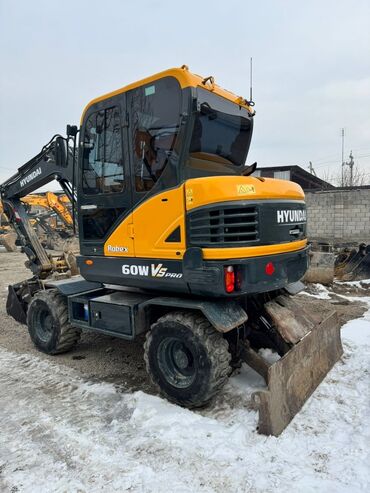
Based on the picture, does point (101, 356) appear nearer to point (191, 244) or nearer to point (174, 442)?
point (174, 442)

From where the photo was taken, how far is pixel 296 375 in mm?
Answer: 3559

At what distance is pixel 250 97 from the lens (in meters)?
4.60

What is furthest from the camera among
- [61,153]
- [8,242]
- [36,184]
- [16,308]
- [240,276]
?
[8,242]

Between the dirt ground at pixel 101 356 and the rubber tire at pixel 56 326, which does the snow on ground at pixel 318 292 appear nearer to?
the dirt ground at pixel 101 356

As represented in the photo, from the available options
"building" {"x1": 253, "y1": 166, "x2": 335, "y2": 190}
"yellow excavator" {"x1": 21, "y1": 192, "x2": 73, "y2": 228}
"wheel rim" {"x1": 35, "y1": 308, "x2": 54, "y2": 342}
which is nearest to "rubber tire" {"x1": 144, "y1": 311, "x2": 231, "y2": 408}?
"wheel rim" {"x1": 35, "y1": 308, "x2": 54, "y2": 342}

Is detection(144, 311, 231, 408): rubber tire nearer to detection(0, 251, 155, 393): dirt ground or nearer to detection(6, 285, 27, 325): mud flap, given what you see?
detection(0, 251, 155, 393): dirt ground

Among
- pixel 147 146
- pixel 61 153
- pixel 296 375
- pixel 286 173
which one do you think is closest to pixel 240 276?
pixel 296 375

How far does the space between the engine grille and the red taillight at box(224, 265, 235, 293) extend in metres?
0.22

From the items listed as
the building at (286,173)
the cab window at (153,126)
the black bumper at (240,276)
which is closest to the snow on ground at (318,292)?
the black bumper at (240,276)

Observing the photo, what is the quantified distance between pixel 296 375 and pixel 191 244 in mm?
1540

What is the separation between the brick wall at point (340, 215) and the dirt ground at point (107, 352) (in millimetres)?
6614

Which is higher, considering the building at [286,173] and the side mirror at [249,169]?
the building at [286,173]

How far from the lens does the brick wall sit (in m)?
13.1

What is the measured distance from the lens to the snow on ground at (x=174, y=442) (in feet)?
8.79
